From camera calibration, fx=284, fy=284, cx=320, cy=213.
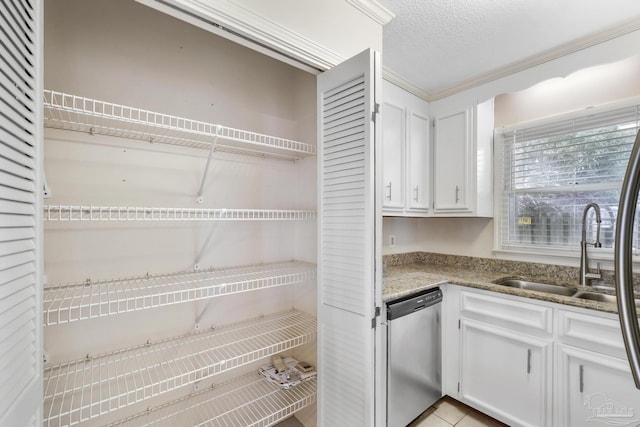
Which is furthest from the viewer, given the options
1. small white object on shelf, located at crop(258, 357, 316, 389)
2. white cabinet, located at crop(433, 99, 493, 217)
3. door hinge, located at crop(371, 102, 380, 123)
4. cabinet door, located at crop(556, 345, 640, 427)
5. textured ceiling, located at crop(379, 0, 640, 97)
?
white cabinet, located at crop(433, 99, 493, 217)

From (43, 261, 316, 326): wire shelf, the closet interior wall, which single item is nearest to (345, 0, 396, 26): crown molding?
the closet interior wall

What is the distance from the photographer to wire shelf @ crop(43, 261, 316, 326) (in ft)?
3.55

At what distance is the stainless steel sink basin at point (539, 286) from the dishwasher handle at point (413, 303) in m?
0.53

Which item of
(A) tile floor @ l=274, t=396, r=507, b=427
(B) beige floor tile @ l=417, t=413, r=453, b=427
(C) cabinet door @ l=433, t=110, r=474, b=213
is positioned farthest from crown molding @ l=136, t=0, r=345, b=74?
(B) beige floor tile @ l=417, t=413, r=453, b=427

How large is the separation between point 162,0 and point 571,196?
→ 108 inches

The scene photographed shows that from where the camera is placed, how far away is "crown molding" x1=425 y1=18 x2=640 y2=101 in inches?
66.7

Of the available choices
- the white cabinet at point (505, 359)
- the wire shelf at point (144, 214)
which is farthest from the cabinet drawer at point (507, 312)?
the wire shelf at point (144, 214)

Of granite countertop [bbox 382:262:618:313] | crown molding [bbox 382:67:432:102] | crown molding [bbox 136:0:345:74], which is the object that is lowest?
granite countertop [bbox 382:262:618:313]

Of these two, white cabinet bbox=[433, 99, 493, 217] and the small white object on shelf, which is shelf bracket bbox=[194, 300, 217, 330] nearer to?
the small white object on shelf

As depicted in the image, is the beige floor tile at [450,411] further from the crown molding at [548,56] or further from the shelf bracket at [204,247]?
the crown molding at [548,56]

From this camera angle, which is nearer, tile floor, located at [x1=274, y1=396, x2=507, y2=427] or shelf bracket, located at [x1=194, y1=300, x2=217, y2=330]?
shelf bracket, located at [x1=194, y1=300, x2=217, y2=330]

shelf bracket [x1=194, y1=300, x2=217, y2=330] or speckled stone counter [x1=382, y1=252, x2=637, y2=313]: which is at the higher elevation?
speckled stone counter [x1=382, y1=252, x2=637, y2=313]

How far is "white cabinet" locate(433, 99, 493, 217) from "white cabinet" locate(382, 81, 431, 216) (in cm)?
10

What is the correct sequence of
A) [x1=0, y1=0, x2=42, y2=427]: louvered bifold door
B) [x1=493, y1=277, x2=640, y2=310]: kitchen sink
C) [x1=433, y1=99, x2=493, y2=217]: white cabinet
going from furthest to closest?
[x1=433, y1=99, x2=493, y2=217]: white cabinet
[x1=493, y1=277, x2=640, y2=310]: kitchen sink
[x1=0, y1=0, x2=42, y2=427]: louvered bifold door
